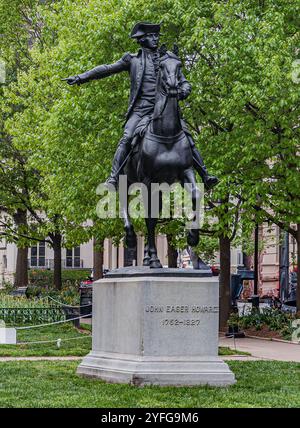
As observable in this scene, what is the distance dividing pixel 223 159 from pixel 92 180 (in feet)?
13.2

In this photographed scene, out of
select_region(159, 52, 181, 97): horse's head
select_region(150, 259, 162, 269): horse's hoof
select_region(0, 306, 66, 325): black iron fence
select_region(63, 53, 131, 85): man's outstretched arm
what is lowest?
select_region(0, 306, 66, 325): black iron fence

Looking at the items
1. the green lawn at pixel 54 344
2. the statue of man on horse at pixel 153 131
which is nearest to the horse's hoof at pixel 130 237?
the statue of man on horse at pixel 153 131

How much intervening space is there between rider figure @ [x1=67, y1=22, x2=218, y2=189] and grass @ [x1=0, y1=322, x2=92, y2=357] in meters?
5.50

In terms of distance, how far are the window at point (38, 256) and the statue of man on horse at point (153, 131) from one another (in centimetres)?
5816

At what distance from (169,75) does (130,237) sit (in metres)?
2.56

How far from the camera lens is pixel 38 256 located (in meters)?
71.7

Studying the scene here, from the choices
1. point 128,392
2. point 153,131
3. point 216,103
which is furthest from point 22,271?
point 128,392

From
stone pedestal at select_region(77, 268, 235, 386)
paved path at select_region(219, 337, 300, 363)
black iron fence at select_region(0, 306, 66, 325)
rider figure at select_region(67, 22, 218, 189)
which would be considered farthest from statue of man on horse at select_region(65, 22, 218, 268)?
black iron fence at select_region(0, 306, 66, 325)

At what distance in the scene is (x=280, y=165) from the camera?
2439 cm

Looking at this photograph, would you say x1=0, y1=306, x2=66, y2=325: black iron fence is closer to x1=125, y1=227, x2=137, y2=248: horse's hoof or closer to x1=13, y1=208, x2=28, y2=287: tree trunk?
x1=125, y1=227, x2=137, y2=248: horse's hoof

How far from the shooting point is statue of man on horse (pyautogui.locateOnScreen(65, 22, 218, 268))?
1329 centimetres

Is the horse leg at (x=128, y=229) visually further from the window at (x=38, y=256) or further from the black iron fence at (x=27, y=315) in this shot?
the window at (x=38, y=256)

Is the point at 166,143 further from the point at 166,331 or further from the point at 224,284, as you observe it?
the point at 224,284
